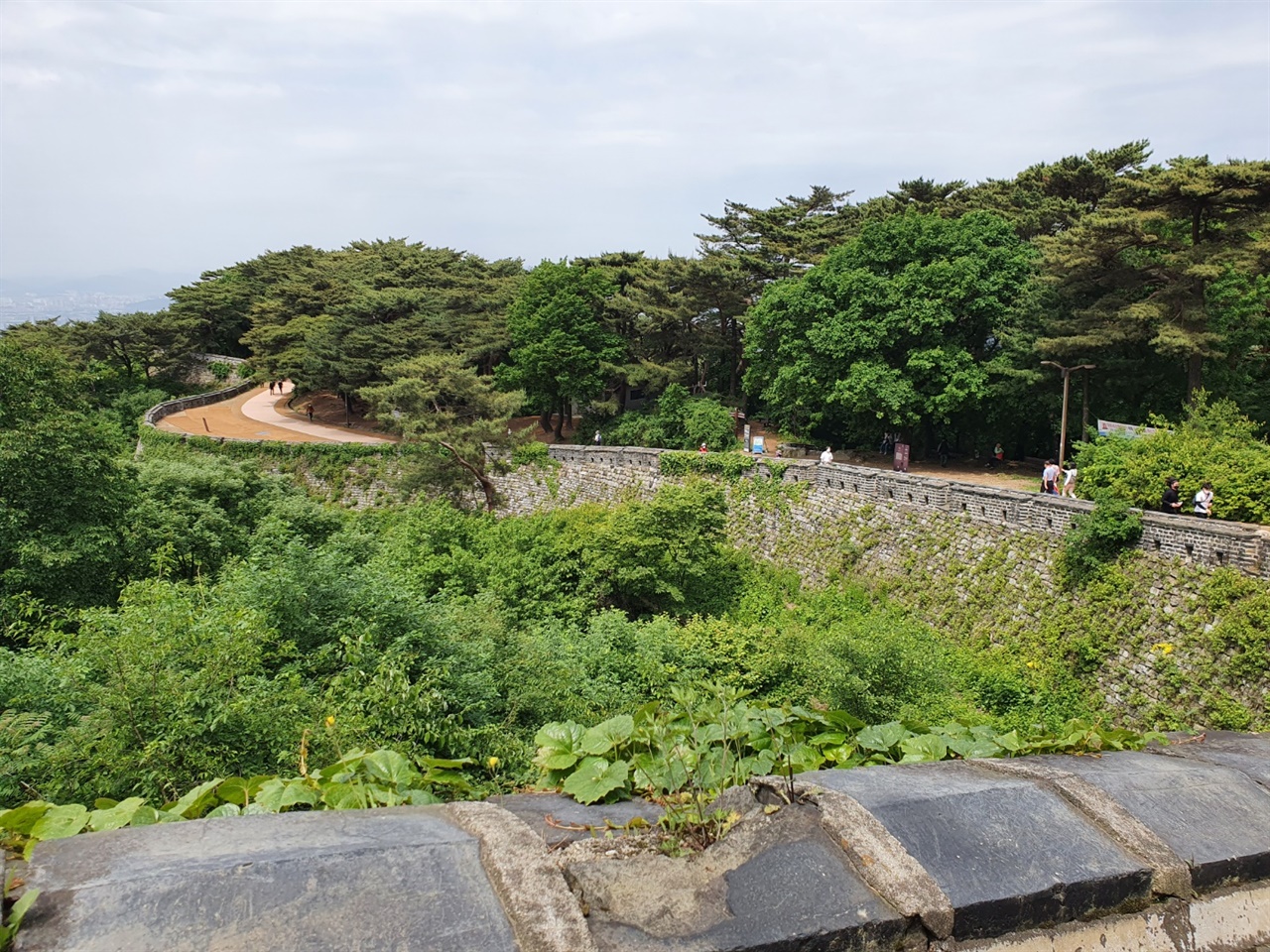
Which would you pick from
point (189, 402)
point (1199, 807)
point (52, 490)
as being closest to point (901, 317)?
point (52, 490)

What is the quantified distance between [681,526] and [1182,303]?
11474 mm

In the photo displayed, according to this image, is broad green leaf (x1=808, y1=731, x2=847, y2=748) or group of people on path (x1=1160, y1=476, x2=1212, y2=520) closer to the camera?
broad green leaf (x1=808, y1=731, x2=847, y2=748)

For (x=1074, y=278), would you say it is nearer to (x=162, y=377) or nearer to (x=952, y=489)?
(x=952, y=489)

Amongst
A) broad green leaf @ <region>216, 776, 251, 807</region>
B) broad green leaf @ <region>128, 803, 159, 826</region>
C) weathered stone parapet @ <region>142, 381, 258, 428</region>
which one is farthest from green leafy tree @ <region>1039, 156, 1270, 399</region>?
weathered stone parapet @ <region>142, 381, 258, 428</region>

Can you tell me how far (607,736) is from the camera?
2854 millimetres

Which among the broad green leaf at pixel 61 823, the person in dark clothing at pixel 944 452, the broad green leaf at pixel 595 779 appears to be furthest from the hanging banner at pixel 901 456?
the broad green leaf at pixel 61 823

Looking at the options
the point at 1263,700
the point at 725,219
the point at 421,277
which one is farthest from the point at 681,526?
the point at 421,277

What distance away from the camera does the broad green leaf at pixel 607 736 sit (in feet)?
9.14

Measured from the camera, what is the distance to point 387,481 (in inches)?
1102

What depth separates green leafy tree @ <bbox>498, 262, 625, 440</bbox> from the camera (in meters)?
30.5

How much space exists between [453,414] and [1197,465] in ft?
63.2

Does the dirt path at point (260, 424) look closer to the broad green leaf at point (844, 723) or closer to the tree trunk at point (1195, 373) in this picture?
the tree trunk at point (1195, 373)

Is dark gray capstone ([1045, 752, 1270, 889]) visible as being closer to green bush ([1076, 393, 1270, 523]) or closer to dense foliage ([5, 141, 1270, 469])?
green bush ([1076, 393, 1270, 523])

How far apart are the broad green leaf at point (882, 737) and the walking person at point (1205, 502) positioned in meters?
11.5
